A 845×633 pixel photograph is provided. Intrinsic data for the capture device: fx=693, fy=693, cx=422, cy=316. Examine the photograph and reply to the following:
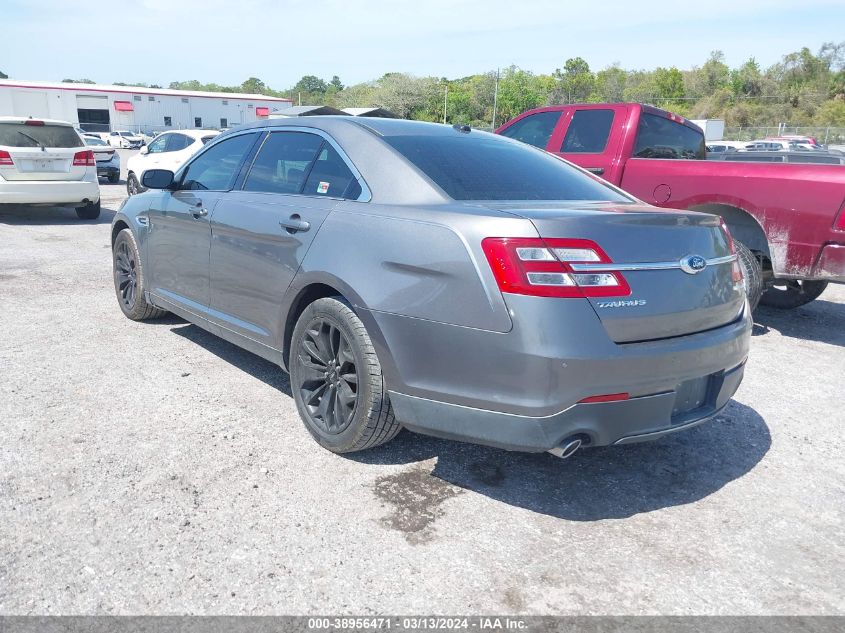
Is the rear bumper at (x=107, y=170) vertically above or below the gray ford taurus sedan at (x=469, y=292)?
below

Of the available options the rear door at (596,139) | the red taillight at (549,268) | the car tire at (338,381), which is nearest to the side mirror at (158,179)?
the car tire at (338,381)

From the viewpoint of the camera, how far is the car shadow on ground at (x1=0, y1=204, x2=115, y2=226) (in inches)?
472

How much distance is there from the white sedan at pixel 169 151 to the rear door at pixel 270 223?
1061 centimetres

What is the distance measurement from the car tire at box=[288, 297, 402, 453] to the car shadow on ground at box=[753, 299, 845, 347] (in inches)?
174

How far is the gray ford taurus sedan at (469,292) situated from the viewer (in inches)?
105

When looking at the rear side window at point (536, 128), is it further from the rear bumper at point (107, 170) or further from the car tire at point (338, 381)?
the rear bumper at point (107, 170)

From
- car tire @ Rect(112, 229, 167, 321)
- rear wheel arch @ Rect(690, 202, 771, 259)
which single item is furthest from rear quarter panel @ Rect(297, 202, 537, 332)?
rear wheel arch @ Rect(690, 202, 771, 259)

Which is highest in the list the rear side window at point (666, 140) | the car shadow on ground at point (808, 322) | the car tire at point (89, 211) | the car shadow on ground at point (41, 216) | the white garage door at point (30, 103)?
the white garage door at point (30, 103)

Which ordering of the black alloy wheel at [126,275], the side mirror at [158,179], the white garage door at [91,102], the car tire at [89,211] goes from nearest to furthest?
1. the side mirror at [158,179]
2. the black alloy wheel at [126,275]
3. the car tire at [89,211]
4. the white garage door at [91,102]

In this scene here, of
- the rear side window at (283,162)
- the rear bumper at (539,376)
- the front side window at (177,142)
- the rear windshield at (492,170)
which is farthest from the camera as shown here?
the front side window at (177,142)

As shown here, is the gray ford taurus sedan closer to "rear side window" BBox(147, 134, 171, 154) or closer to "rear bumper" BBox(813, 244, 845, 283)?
"rear bumper" BBox(813, 244, 845, 283)

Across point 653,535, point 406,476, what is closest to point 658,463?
point 653,535

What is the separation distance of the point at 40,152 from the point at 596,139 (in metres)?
8.72

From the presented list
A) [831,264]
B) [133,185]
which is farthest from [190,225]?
[133,185]
